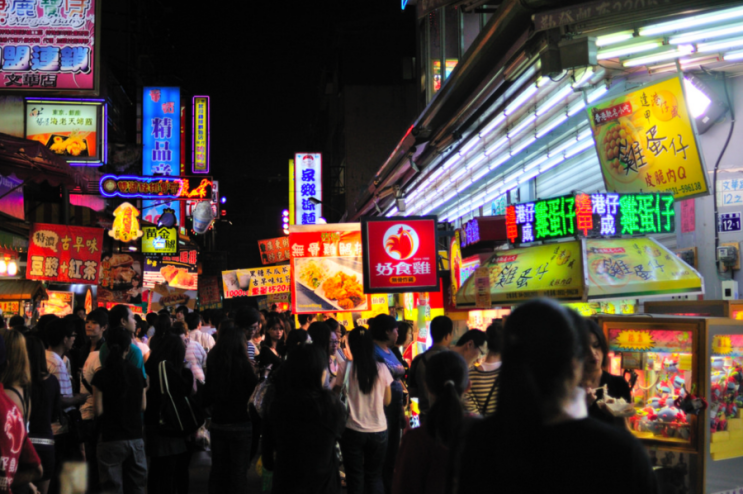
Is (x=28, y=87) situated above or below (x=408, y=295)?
above

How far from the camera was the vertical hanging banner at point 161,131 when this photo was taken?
2569 cm

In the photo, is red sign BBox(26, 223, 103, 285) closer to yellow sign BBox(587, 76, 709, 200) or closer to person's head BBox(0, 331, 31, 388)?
person's head BBox(0, 331, 31, 388)

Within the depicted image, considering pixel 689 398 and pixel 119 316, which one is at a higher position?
pixel 119 316

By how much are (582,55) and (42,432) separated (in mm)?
5236

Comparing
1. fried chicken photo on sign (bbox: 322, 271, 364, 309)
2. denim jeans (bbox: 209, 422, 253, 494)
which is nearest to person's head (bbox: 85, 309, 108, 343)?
denim jeans (bbox: 209, 422, 253, 494)

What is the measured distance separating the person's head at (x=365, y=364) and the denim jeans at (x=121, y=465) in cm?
229

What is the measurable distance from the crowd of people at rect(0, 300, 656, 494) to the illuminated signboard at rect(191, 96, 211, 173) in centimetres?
1874

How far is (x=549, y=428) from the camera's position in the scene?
2031 millimetres

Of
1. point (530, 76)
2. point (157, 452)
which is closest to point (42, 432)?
point (157, 452)

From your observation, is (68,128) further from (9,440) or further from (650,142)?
(650,142)

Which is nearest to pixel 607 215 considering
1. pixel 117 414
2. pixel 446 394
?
pixel 446 394

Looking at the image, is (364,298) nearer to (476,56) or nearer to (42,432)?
(476,56)

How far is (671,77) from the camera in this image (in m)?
6.05

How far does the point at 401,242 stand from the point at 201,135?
20.9m
